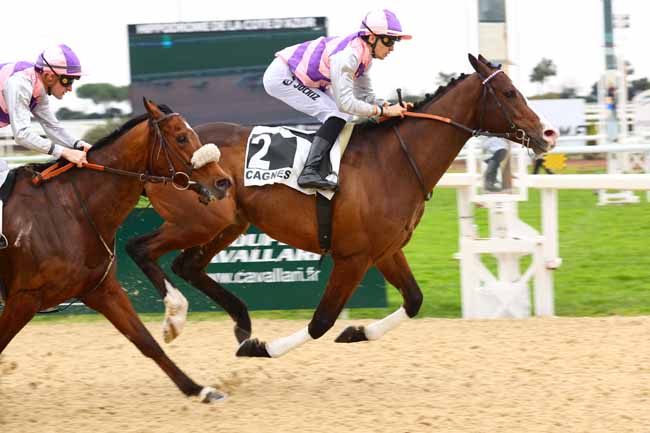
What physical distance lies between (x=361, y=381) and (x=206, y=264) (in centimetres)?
141

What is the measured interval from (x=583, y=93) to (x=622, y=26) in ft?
49.2

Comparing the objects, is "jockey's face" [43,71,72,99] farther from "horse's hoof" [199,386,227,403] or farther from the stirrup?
"horse's hoof" [199,386,227,403]

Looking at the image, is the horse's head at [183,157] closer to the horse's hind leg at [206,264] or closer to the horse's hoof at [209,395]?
the horse's hoof at [209,395]

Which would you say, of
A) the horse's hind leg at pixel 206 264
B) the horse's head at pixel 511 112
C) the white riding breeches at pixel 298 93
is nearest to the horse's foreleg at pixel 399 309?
the horse's hind leg at pixel 206 264

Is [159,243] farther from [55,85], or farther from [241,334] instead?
[55,85]

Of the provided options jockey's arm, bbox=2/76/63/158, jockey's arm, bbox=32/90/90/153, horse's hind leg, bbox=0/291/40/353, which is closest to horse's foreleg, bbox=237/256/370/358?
horse's hind leg, bbox=0/291/40/353

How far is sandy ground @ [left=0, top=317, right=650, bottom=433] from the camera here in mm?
5262

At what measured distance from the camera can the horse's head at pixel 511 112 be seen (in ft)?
20.9

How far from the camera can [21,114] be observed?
17.4ft

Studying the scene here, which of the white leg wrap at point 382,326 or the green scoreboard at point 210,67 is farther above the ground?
the green scoreboard at point 210,67

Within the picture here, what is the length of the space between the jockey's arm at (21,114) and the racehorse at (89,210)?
0.19 metres

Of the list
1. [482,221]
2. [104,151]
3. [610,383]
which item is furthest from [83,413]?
[482,221]

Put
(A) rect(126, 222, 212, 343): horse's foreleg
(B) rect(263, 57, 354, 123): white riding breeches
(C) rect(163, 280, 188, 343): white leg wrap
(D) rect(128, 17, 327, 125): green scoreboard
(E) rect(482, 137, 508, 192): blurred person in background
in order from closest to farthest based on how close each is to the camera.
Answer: (C) rect(163, 280, 188, 343): white leg wrap → (A) rect(126, 222, 212, 343): horse's foreleg → (B) rect(263, 57, 354, 123): white riding breeches → (E) rect(482, 137, 508, 192): blurred person in background → (D) rect(128, 17, 327, 125): green scoreboard

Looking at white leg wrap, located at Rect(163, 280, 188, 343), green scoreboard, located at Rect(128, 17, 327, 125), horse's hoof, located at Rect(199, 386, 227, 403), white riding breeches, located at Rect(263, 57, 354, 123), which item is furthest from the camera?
green scoreboard, located at Rect(128, 17, 327, 125)
